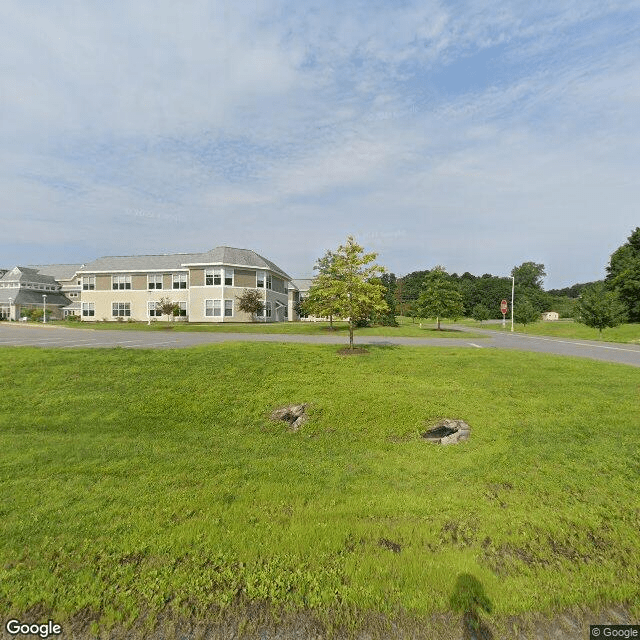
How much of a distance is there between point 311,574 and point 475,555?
195 cm

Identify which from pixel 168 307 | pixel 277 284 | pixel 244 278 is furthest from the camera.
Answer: pixel 277 284

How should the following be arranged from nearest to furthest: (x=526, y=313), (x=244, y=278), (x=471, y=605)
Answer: (x=471, y=605), (x=526, y=313), (x=244, y=278)

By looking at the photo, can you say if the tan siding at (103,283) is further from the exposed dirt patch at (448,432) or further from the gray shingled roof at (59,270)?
the exposed dirt patch at (448,432)

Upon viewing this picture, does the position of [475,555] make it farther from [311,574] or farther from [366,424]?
[366,424]

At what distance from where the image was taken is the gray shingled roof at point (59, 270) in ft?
235

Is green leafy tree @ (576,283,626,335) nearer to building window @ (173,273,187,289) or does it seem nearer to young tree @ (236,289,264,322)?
young tree @ (236,289,264,322)

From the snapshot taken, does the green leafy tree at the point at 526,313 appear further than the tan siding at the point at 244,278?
No

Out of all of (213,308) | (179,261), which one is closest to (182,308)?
(213,308)

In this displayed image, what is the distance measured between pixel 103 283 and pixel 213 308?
20.2 m

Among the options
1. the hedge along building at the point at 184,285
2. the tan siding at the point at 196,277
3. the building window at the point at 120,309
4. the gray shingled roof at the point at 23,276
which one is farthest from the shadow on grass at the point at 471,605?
the gray shingled roof at the point at 23,276

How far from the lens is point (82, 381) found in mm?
10789

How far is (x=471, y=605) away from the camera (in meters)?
3.48

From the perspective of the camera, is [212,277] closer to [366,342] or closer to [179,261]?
[179,261]

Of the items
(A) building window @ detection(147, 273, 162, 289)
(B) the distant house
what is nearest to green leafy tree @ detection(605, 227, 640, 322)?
(A) building window @ detection(147, 273, 162, 289)
